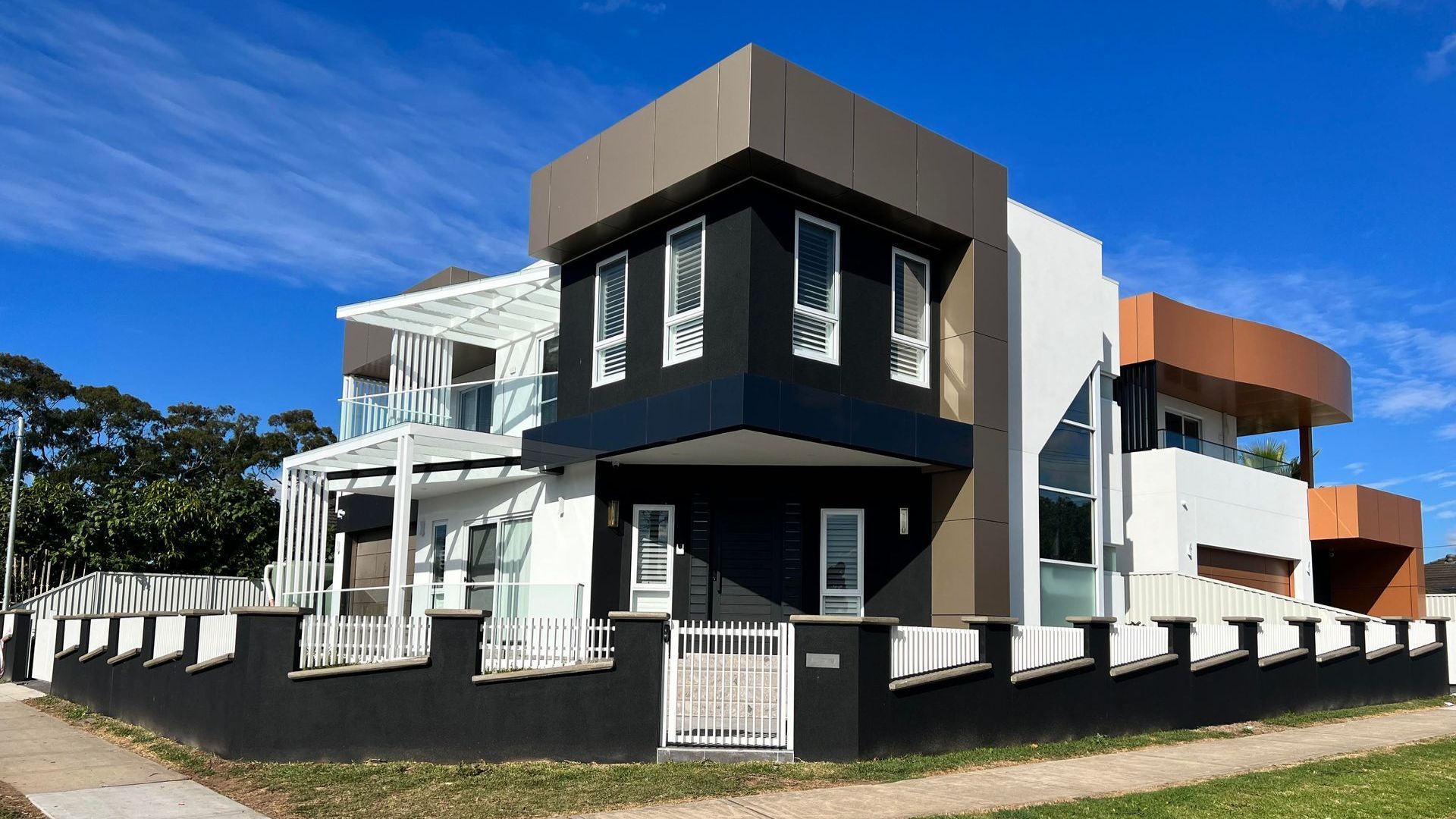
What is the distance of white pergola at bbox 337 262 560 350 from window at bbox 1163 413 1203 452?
13.5 m

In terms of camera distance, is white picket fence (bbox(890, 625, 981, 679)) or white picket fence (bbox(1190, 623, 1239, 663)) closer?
white picket fence (bbox(890, 625, 981, 679))

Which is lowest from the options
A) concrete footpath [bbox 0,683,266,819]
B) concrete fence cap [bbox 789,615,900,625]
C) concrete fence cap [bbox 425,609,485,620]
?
concrete footpath [bbox 0,683,266,819]

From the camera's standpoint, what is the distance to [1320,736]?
15.2 meters

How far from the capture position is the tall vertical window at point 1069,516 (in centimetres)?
1850

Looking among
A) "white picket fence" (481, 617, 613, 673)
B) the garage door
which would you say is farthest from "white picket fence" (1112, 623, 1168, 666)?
the garage door

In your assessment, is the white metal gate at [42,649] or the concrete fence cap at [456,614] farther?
the white metal gate at [42,649]

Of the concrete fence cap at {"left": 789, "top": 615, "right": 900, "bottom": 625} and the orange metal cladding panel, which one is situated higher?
the orange metal cladding panel

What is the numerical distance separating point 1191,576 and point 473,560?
12.8 metres

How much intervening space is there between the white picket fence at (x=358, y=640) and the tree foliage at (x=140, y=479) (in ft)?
74.1

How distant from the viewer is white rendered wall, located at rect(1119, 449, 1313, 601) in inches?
918

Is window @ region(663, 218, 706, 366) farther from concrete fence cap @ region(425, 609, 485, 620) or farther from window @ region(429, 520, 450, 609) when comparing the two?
window @ region(429, 520, 450, 609)

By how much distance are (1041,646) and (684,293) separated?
6391 millimetres

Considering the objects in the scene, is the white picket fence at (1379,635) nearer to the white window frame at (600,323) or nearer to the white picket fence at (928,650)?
the white picket fence at (928,650)

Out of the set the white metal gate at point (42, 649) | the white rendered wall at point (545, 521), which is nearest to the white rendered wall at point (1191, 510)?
the white rendered wall at point (545, 521)
